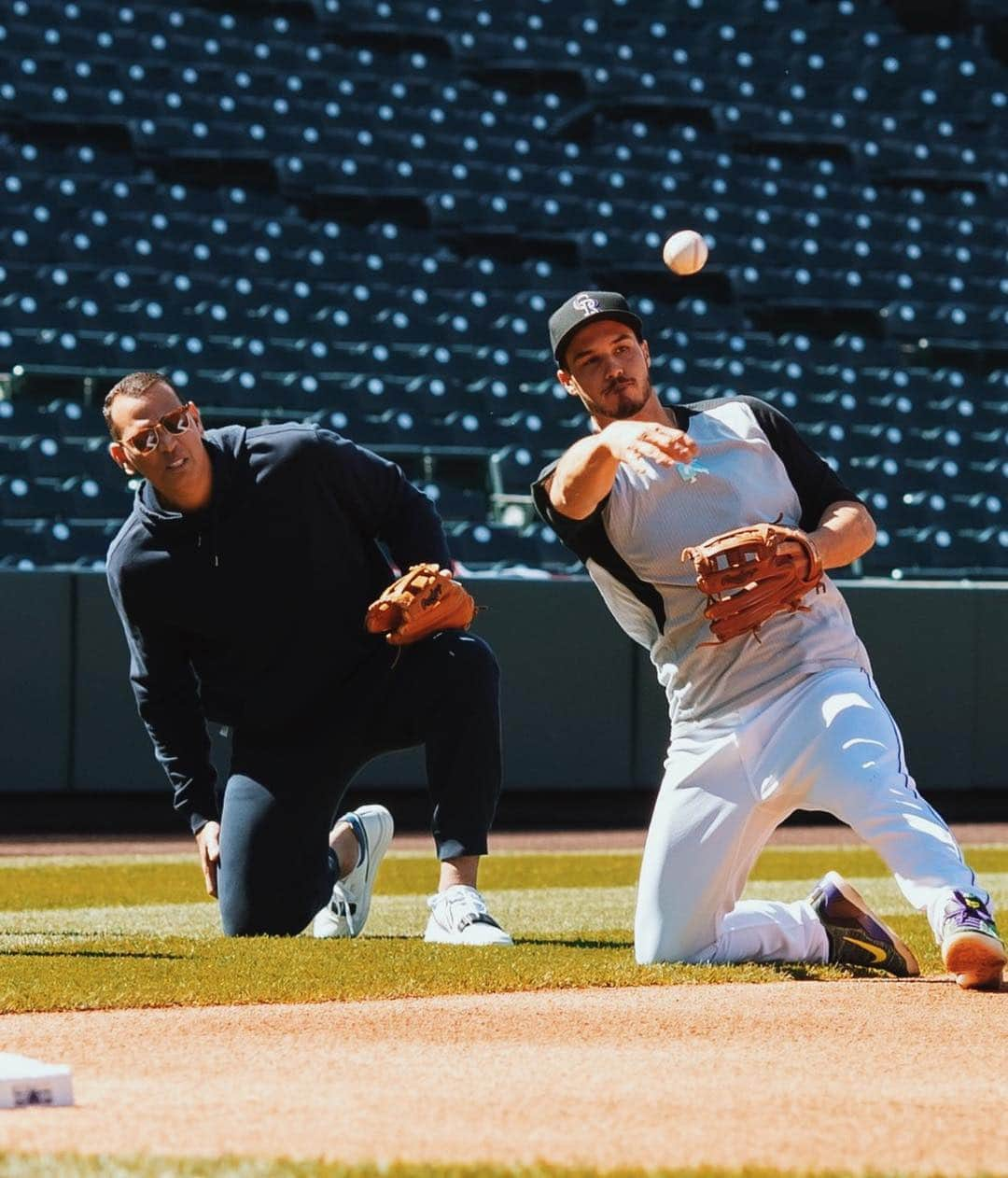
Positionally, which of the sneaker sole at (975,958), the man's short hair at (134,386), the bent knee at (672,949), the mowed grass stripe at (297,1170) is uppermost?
the man's short hair at (134,386)

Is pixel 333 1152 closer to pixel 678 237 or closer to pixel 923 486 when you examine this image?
pixel 678 237

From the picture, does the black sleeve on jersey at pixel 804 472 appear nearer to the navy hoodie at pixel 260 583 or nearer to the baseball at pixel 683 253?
the navy hoodie at pixel 260 583

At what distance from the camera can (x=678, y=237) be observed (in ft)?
19.2

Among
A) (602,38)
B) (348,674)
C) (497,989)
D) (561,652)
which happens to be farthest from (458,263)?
(497,989)

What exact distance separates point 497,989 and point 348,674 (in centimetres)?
125

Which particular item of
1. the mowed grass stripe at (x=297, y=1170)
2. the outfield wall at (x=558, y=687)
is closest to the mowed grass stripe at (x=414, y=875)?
the outfield wall at (x=558, y=687)

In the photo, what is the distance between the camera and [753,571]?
12.4 ft

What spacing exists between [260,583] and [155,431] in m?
0.51

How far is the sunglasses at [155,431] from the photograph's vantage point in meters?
4.29

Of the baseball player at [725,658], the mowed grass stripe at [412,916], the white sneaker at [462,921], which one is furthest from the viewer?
the mowed grass stripe at [412,916]

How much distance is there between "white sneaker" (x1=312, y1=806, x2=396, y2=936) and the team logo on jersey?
5.13ft

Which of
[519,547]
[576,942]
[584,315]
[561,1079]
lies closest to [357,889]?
[576,942]

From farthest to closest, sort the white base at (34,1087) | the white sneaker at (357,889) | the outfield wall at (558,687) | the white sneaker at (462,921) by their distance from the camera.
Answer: the outfield wall at (558,687)
the white sneaker at (357,889)
the white sneaker at (462,921)
the white base at (34,1087)

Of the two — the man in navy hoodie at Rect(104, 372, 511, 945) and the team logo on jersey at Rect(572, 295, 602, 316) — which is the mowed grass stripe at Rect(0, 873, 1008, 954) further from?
the team logo on jersey at Rect(572, 295, 602, 316)
